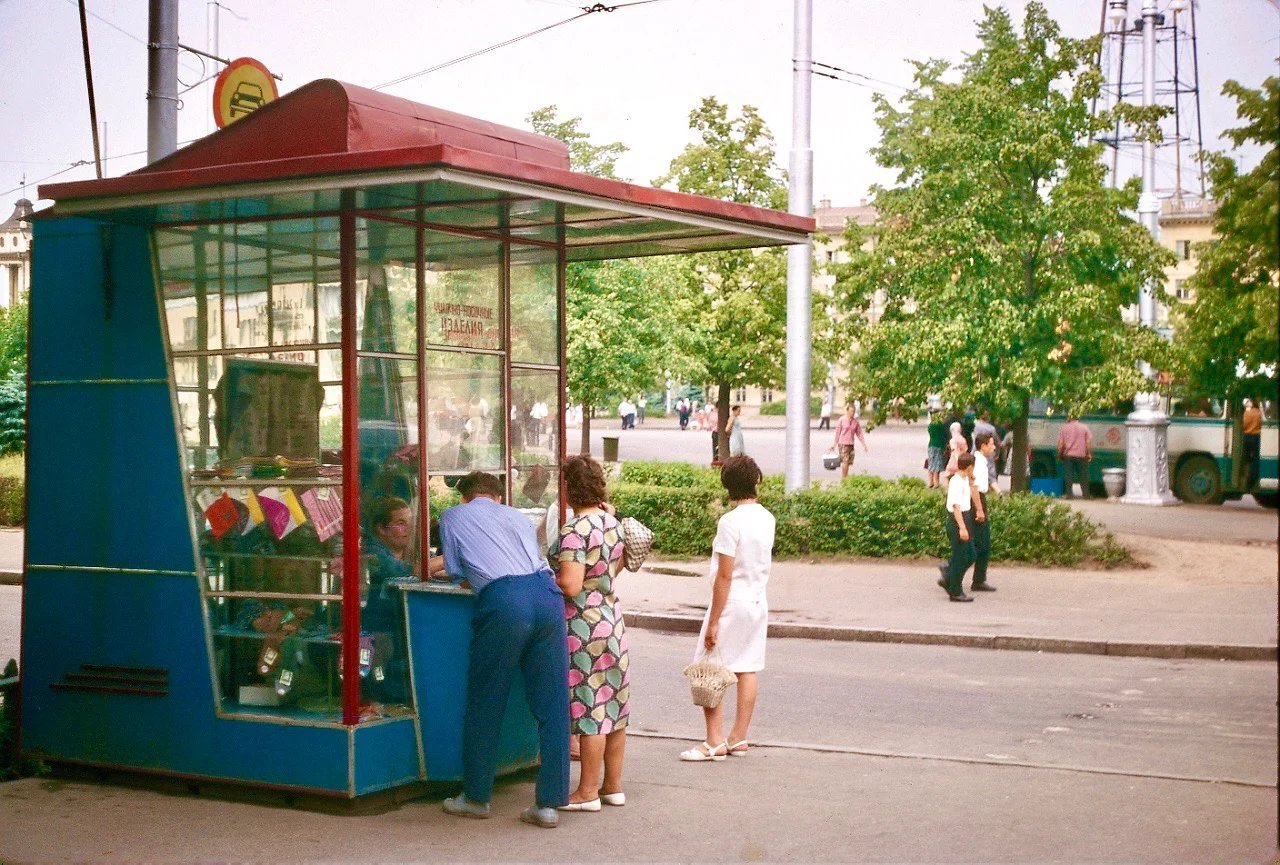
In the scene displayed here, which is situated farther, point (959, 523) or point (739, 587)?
point (959, 523)

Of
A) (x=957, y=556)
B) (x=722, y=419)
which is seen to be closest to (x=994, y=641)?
(x=957, y=556)

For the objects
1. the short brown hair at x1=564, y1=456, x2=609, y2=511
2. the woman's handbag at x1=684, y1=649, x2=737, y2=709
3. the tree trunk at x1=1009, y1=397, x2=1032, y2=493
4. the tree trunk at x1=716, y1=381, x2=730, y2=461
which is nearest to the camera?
the short brown hair at x1=564, y1=456, x2=609, y2=511

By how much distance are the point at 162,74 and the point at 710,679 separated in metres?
5.40

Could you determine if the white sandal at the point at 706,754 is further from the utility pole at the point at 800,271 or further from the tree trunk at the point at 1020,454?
the tree trunk at the point at 1020,454

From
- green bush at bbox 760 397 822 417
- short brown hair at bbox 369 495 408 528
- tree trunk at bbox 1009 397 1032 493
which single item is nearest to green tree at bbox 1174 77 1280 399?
short brown hair at bbox 369 495 408 528

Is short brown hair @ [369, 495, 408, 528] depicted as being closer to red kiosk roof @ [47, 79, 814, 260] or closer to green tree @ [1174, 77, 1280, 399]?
red kiosk roof @ [47, 79, 814, 260]

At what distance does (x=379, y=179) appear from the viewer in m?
5.66

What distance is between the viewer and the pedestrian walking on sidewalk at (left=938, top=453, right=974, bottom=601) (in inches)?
555

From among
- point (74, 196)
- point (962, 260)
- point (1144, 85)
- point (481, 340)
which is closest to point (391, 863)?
point (481, 340)

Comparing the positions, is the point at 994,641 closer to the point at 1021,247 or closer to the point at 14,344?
the point at 1021,247

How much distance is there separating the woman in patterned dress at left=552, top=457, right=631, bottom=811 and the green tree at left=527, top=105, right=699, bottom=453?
2765 cm

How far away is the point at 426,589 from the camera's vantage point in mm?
6688

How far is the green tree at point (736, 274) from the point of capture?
3956cm

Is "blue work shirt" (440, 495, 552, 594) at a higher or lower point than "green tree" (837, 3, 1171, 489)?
lower
